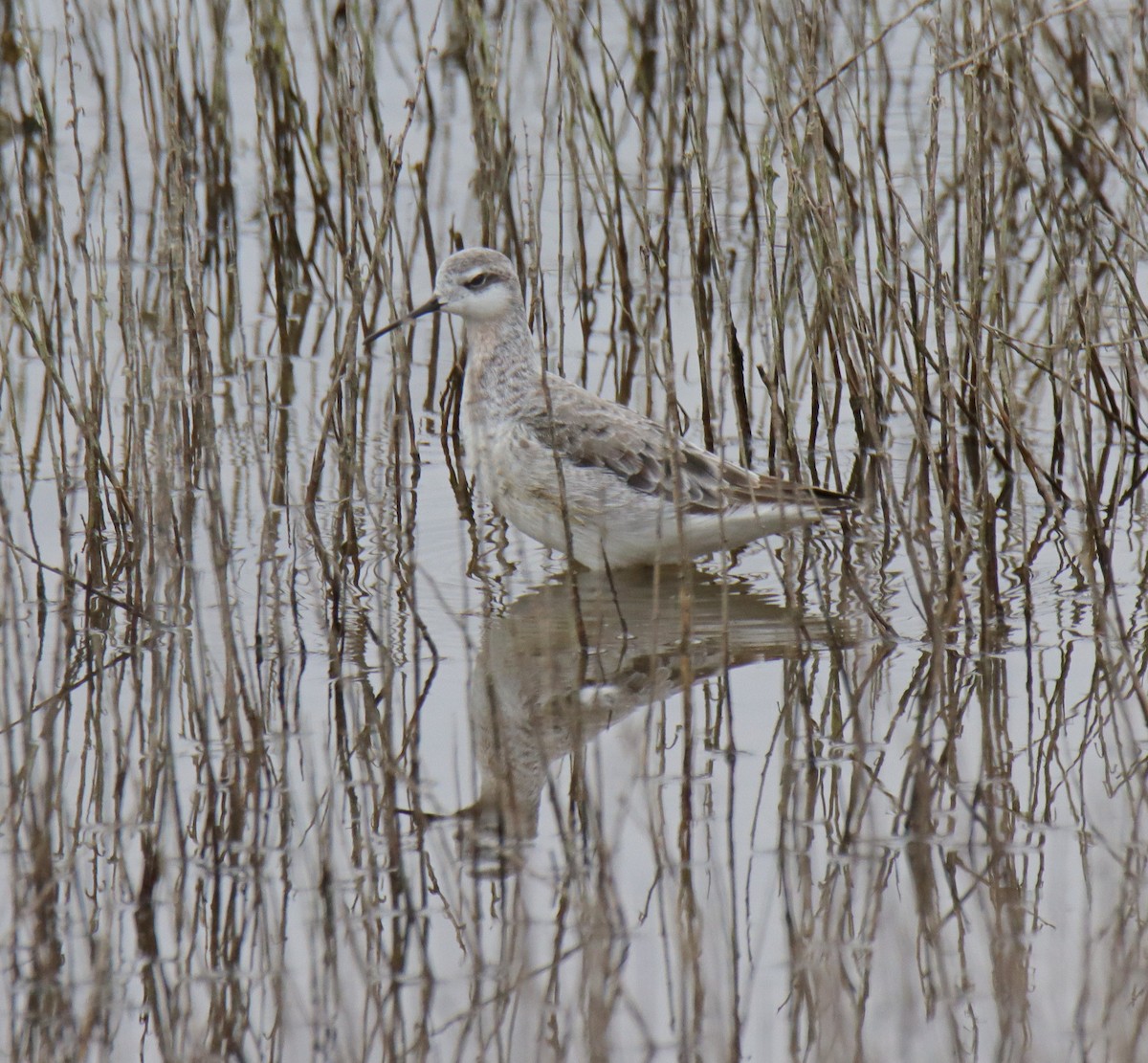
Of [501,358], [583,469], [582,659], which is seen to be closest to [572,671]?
[582,659]

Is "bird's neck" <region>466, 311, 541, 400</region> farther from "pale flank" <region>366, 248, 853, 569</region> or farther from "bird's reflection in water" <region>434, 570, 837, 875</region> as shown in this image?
"bird's reflection in water" <region>434, 570, 837, 875</region>

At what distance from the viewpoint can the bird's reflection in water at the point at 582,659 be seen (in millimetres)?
4297

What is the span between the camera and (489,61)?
720 cm

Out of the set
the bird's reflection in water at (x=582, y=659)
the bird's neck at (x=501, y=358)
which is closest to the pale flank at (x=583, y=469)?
the bird's neck at (x=501, y=358)

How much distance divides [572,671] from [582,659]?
6 cm

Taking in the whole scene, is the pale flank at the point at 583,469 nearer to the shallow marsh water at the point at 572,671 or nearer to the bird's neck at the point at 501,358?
the bird's neck at the point at 501,358

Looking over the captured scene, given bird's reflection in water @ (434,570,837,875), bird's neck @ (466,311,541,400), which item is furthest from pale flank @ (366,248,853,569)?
bird's reflection in water @ (434,570,837,875)

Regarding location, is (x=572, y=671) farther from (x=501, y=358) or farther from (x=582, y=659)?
(x=501, y=358)

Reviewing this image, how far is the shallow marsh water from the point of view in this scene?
11.5 ft

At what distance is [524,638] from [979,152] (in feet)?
6.29

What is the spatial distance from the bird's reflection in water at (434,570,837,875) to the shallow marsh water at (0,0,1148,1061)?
0.02m

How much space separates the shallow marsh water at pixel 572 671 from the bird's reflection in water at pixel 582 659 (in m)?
0.02

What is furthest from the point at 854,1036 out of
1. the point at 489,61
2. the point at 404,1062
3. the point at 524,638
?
the point at 489,61

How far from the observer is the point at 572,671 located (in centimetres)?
525
